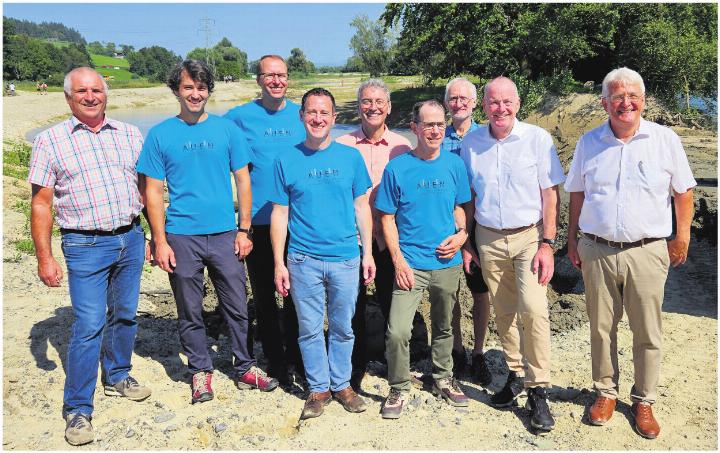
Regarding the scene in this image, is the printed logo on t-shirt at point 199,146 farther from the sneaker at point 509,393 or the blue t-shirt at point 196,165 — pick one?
the sneaker at point 509,393

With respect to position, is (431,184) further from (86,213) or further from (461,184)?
(86,213)

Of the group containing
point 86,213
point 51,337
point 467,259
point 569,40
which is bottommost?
point 51,337

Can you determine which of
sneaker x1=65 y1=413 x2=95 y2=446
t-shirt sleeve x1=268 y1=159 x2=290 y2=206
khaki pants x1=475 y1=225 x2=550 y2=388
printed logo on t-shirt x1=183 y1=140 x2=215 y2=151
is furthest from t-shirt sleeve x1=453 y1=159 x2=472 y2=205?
sneaker x1=65 y1=413 x2=95 y2=446

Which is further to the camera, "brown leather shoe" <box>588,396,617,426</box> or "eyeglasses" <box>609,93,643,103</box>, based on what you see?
"brown leather shoe" <box>588,396,617,426</box>

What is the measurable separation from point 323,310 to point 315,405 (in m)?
0.67

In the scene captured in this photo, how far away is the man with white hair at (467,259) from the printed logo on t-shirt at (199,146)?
1.53m

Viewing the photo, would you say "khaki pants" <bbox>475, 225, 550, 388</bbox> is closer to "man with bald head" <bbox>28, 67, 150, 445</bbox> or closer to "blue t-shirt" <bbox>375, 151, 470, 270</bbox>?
"blue t-shirt" <bbox>375, 151, 470, 270</bbox>

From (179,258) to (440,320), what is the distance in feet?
5.95


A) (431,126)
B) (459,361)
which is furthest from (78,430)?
(431,126)

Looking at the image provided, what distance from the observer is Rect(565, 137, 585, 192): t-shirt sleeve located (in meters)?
3.72

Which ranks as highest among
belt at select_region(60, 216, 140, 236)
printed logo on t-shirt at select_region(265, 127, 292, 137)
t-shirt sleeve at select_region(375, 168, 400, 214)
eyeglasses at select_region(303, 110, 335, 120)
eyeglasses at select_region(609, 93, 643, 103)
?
eyeglasses at select_region(609, 93, 643, 103)

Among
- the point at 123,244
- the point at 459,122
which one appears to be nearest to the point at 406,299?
the point at 459,122

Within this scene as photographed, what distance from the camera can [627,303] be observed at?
373 centimetres

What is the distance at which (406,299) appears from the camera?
12.7 feet
